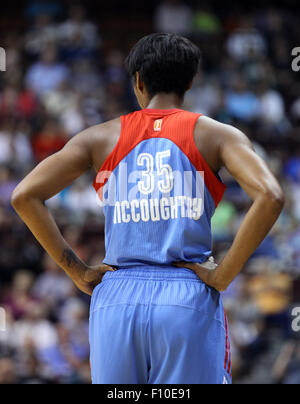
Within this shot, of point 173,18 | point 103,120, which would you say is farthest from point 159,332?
point 173,18

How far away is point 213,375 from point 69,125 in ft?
23.4

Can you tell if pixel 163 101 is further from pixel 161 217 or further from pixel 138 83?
pixel 161 217

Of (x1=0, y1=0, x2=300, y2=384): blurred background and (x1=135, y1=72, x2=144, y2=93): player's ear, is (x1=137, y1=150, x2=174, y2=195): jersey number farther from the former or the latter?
(x1=0, y1=0, x2=300, y2=384): blurred background

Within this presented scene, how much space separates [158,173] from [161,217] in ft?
0.53

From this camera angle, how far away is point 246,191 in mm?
2441

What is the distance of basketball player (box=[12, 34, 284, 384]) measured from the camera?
241 cm

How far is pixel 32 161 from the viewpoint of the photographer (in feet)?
28.5

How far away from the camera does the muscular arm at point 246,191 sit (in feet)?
7.77

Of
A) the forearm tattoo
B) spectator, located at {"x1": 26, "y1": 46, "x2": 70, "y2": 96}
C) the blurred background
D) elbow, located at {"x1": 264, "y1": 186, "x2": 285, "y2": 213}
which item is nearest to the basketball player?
elbow, located at {"x1": 264, "y1": 186, "x2": 285, "y2": 213}

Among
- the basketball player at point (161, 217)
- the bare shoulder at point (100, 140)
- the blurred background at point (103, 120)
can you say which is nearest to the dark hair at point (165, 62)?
the basketball player at point (161, 217)

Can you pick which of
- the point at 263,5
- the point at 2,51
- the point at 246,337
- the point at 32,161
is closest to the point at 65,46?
the point at 2,51

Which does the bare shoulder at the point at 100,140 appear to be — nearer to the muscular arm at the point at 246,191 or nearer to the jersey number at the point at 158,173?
the jersey number at the point at 158,173

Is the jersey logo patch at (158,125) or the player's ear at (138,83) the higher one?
the player's ear at (138,83)

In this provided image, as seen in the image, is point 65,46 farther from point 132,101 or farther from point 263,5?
point 263,5
